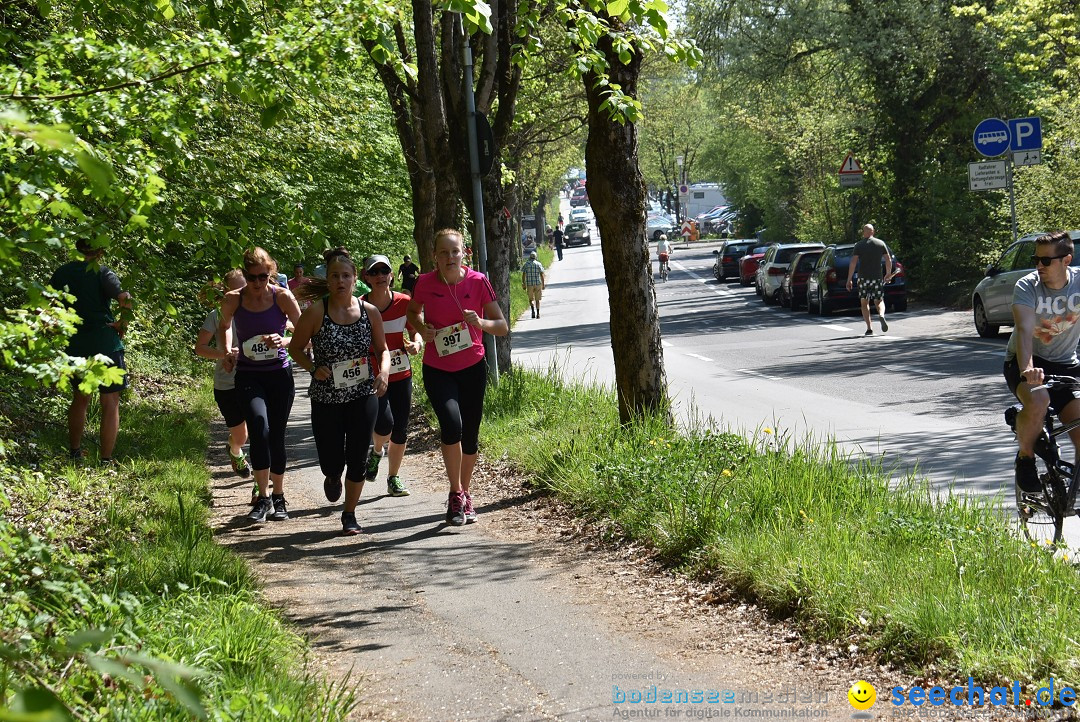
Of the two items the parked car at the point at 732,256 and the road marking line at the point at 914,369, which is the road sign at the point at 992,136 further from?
the parked car at the point at 732,256

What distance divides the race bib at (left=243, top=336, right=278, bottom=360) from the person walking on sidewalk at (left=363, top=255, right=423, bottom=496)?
0.92m

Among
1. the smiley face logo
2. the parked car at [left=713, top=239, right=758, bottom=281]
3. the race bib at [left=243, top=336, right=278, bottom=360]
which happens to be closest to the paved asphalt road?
the smiley face logo

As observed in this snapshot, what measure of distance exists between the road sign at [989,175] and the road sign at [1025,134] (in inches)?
23.7

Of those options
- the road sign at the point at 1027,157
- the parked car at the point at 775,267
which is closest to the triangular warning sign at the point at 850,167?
the parked car at the point at 775,267

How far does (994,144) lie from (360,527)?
1716 cm

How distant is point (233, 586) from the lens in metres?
6.13

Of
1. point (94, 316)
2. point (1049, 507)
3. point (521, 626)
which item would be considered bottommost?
point (521, 626)

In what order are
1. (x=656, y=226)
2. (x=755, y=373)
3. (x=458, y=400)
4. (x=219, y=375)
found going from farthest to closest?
1. (x=656, y=226)
2. (x=755, y=373)
3. (x=219, y=375)
4. (x=458, y=400)

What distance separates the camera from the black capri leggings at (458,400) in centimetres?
850

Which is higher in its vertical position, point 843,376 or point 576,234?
point 576,234

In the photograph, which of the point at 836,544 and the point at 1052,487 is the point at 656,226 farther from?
the point at 836,544

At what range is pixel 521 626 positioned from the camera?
6.03 meters

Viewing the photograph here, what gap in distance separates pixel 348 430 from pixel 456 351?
92 cm

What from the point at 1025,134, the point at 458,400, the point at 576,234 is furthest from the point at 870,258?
the point at 576,234
